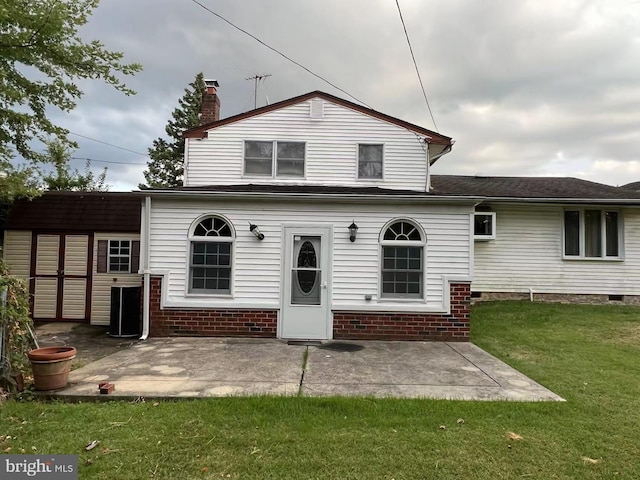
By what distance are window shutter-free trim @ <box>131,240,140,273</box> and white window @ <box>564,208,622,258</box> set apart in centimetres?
1206

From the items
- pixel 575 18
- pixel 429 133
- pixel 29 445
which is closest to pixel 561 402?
pixel 29 445

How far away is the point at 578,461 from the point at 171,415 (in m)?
3.55

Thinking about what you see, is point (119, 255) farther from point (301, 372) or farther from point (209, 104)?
point (301, 372)

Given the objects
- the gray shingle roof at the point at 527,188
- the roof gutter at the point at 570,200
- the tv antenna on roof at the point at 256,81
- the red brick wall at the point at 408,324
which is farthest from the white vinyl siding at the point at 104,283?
the roof gutter at the point at 570,200

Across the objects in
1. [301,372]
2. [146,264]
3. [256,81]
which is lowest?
[301,372]

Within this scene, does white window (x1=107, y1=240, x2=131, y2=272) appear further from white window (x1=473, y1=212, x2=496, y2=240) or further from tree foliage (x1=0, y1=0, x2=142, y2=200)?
white window (x1=473, y1=212, x2=496, y2=240)

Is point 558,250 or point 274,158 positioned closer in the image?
point 274,158

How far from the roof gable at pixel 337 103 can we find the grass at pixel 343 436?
263 inches

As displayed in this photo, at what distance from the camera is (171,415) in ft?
11.9

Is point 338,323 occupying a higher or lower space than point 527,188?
lower

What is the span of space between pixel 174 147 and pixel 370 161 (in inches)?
1138

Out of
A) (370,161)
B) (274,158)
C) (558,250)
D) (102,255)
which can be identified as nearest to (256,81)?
(274,158)

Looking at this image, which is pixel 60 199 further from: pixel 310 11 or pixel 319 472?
pixel 319 472

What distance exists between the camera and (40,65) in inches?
308
